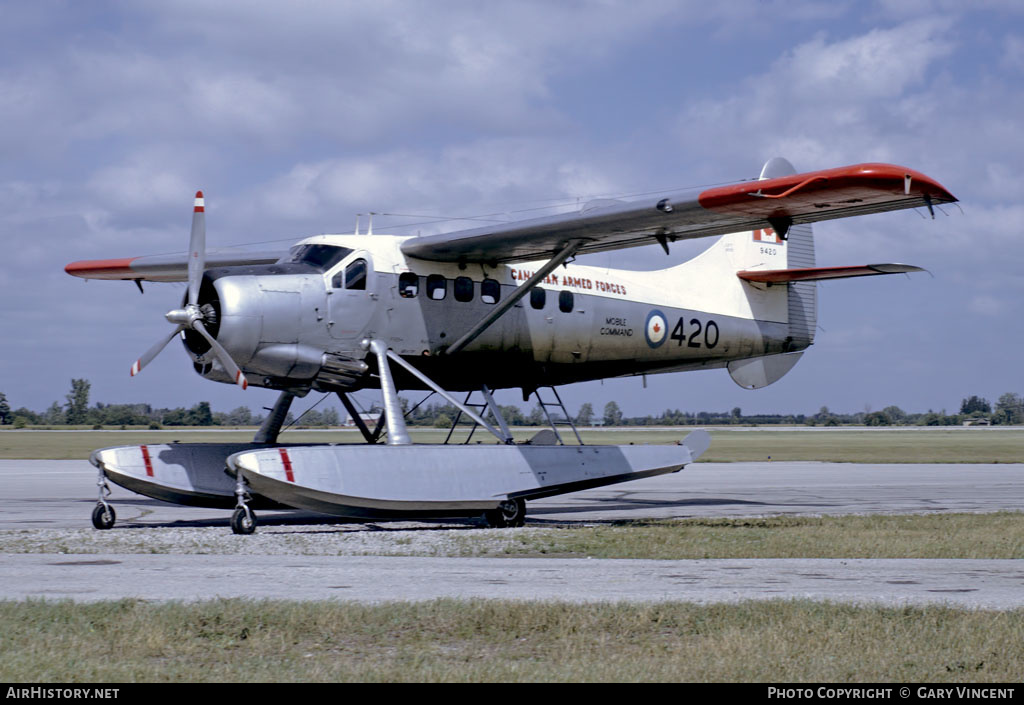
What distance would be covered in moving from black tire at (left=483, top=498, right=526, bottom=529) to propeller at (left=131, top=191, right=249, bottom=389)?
4.01m

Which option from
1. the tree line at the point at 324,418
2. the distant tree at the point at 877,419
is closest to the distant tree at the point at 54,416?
the tree line at the point at 324,418

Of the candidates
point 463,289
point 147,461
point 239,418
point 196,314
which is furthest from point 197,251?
point 239,418

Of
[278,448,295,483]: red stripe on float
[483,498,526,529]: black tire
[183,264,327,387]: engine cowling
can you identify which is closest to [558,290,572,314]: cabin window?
[483,498,526,529]: black tire

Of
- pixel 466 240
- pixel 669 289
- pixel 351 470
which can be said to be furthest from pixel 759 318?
pixel 351 470

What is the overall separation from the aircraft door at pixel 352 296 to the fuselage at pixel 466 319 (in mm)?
17

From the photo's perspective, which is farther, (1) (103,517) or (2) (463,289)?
(2) (463,289)

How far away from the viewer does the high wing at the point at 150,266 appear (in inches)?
738

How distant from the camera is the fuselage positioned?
585 inches

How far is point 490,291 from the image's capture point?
17.4 meters

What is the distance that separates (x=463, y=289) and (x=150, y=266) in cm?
654

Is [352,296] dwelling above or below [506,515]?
above

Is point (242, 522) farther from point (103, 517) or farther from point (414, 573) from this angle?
point (414, 573)

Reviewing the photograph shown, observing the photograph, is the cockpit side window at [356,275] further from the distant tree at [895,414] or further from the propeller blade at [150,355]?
the distant tree at [895,414]

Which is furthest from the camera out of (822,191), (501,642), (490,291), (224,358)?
(490,291)
